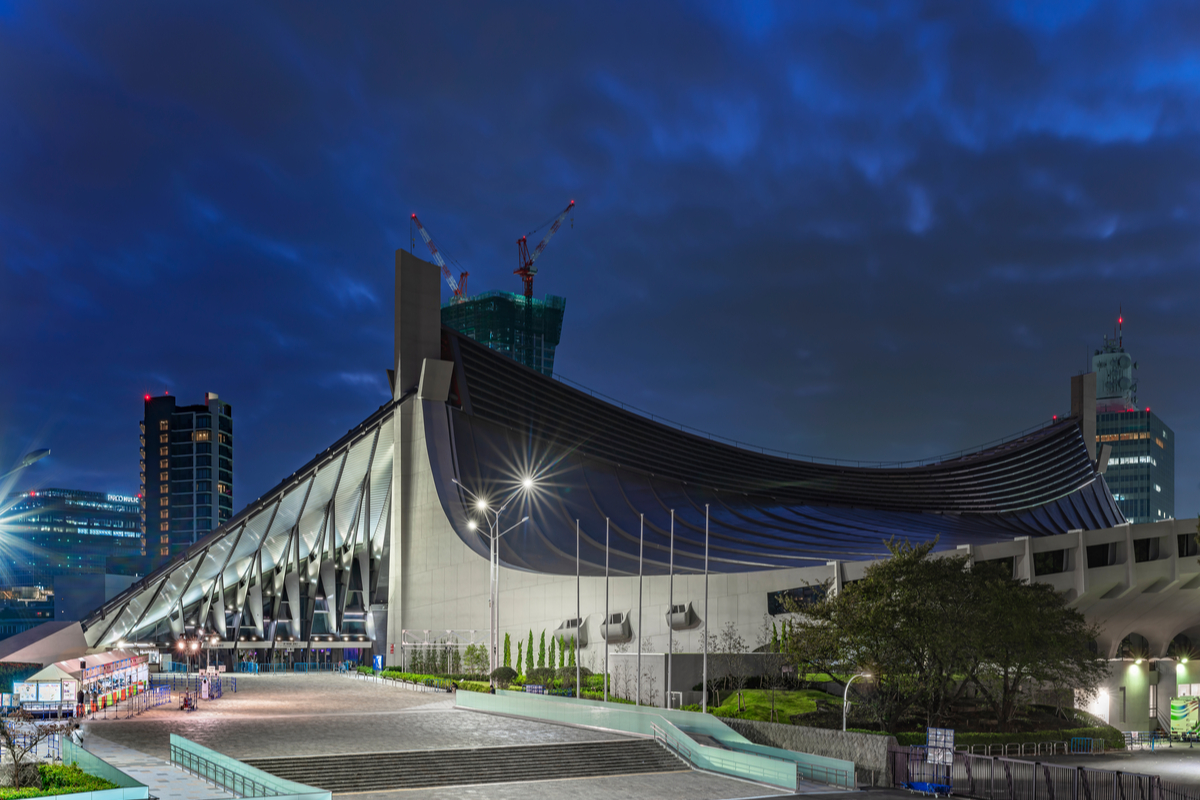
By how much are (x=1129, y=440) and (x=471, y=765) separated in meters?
180

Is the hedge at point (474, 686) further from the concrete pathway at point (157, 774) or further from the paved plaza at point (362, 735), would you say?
the concrete pathway at point (157, 774)

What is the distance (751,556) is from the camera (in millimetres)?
45938

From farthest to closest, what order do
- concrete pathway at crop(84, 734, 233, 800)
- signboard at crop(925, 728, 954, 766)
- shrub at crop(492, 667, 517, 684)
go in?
1. shrub at crop(492, 667, 517, 684)
2. signboard at crop(925, 728, 954, 766)
3. concrete pathway at crop(84, 734, 233, 800)

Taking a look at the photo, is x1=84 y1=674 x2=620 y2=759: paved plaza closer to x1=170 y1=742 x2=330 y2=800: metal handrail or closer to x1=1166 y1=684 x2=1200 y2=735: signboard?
x1=170 y1=742 x2=330 y2=800: metal handrail

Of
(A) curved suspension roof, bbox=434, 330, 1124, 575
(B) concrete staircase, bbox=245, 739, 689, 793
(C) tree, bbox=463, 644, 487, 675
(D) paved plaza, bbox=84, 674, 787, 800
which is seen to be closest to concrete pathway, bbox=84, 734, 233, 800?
(D) paved plaza, bbox=84, 674, 787, 800

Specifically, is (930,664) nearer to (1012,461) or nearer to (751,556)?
(751,556)

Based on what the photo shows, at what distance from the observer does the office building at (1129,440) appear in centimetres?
17888

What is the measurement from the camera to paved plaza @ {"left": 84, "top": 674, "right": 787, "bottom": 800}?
22469mm

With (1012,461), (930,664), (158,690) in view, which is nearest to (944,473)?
(1012,461)

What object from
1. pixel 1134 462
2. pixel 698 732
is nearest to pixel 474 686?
pixel 698 732

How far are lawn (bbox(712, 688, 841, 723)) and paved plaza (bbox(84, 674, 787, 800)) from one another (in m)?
3.99

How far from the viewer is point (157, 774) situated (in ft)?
72.5

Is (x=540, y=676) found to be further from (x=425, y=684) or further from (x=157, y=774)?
(x=157, y=774)

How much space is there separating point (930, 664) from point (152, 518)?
538 feet
